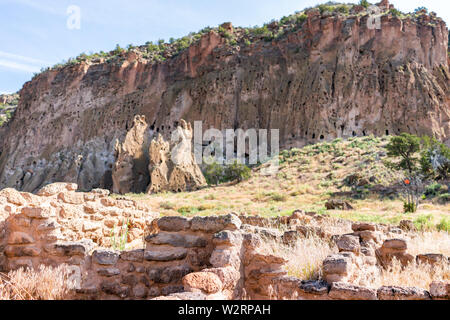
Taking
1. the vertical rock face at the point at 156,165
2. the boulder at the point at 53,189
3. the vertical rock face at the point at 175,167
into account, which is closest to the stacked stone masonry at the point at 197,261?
the boulder at the point at 53,189

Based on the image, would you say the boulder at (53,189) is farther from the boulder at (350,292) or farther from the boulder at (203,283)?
the boulder at (350,292)

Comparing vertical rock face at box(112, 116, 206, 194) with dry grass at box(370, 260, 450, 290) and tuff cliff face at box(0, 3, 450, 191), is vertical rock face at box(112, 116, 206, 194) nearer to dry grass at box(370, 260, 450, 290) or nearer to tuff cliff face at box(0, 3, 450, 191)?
tuff cliff face at box(0, 3, 450, 191)

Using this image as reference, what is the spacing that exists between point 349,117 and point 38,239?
107ft

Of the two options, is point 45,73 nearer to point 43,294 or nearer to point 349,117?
point 349,117

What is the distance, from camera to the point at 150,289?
14.3 ft

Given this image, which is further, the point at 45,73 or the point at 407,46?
the point at 45,73

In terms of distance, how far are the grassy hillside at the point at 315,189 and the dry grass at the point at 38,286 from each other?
12.3 m

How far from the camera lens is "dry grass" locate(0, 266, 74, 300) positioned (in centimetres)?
375

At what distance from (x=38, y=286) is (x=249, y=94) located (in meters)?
36.7

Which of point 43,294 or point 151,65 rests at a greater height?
point 151,65

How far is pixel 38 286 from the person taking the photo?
393cm

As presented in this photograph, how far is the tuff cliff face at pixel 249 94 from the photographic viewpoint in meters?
33.5

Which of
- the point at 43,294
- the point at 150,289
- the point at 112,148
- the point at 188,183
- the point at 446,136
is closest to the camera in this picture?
the point at 43,294
